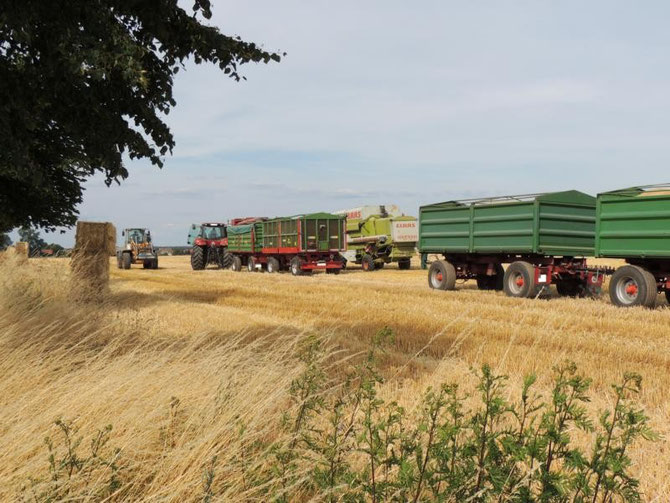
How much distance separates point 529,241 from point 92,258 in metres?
10.00

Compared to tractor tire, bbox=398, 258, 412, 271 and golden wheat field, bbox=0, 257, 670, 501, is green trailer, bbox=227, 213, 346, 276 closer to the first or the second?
tractor tire, bbox=398, 258, 412, 271

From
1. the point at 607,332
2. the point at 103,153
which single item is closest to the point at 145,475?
the point at 103,153

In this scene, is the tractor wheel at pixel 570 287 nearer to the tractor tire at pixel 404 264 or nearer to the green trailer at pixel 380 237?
the green trailer at pixel 380 237

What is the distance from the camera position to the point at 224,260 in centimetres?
3125

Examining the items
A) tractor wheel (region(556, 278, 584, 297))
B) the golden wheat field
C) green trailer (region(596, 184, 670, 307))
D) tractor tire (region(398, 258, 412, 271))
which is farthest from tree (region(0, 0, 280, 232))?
tractor tire (region(398, 258, 412, 271))

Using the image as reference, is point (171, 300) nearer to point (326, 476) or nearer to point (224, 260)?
point (326, 476)

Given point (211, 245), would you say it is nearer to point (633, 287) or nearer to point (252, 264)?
point (252, 264)

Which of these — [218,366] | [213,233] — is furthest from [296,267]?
[218,366]

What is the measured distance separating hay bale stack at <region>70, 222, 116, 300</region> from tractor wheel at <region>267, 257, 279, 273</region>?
12317 millimetres

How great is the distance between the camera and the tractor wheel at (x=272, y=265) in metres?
26.4

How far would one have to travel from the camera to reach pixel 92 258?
1345 centimetres

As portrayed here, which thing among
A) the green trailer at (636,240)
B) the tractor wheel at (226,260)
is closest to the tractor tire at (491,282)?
the green trailer at (636,240)

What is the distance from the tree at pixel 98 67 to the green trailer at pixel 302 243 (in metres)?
18.5

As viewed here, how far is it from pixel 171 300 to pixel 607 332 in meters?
9.62
